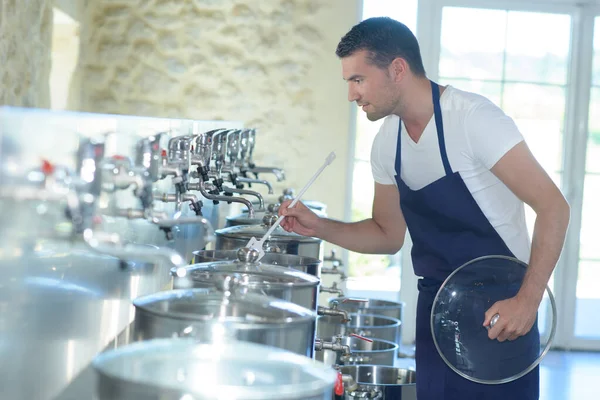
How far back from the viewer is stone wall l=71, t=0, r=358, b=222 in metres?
5.66

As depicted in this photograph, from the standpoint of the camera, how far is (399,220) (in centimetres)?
287

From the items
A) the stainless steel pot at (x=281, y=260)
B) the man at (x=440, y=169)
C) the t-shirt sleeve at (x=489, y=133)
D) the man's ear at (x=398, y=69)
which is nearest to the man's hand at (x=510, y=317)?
the man at (x=440, y=169)

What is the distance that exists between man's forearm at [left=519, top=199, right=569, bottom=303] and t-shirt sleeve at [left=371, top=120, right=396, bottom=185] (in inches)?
24.2

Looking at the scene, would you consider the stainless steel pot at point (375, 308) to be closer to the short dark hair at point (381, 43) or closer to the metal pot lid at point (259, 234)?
the metal pot lid at point (259, 234)

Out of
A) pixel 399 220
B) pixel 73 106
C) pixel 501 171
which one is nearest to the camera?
pixel 501 171

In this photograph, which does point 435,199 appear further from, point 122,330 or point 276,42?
point 276,42

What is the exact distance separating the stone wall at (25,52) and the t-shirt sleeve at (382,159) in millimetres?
2521

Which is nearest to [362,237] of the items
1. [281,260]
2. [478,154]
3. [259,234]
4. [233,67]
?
[259,234]

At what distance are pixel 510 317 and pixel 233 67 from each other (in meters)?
3.83

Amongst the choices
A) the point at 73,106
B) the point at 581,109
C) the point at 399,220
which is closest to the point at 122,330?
the point at 399,220

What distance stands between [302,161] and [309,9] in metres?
1.02

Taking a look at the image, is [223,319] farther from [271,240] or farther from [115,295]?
[271,240]

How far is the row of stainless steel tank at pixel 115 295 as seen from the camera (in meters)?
1.30

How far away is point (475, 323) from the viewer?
2.26m
